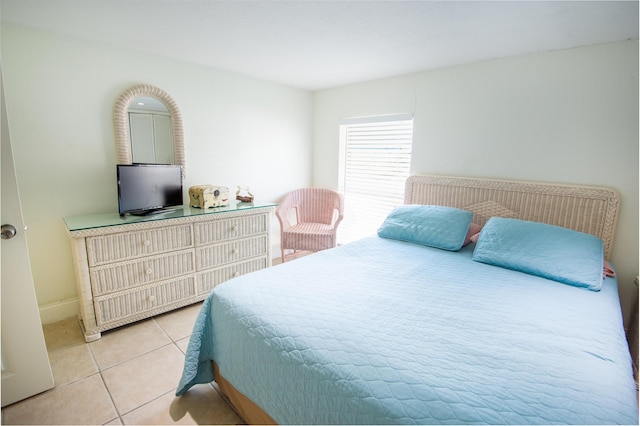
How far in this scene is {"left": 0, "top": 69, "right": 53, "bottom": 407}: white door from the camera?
5.00 ft

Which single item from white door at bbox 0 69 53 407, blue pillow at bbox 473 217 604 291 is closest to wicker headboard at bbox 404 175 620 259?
blue pillow at bbox 473 217 604 291

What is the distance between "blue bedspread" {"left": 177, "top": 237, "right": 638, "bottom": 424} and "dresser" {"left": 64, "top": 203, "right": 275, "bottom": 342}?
0.99 meters

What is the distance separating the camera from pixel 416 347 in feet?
3.84

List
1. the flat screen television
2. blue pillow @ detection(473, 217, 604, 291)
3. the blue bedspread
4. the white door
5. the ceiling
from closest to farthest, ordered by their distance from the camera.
Answer: the blue bedspread, the white door, the ceiling, blue pillow @ detection(473, 217, 604, 291), the flat screen television

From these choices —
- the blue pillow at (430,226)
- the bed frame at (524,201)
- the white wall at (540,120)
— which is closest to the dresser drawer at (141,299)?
the bed frame at (524,201)

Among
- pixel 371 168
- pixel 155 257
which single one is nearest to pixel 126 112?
pixel 155 257

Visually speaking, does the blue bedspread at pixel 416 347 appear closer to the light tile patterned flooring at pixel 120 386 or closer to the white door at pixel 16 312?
the light tile patterned flooring at pixel 120 386

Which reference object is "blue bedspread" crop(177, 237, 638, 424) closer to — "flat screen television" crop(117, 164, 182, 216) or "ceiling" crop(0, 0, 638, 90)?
"flat screen television" crop(117, 164, 182, 216)

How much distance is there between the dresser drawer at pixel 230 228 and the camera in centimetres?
261

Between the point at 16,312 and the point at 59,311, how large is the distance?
3.25 feet

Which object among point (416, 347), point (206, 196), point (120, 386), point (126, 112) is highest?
point (126, 112)

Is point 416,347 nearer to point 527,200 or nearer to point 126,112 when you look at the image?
point 527,200

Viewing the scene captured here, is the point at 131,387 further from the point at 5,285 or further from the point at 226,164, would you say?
the point at 226,164

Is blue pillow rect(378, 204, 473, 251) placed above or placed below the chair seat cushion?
above
